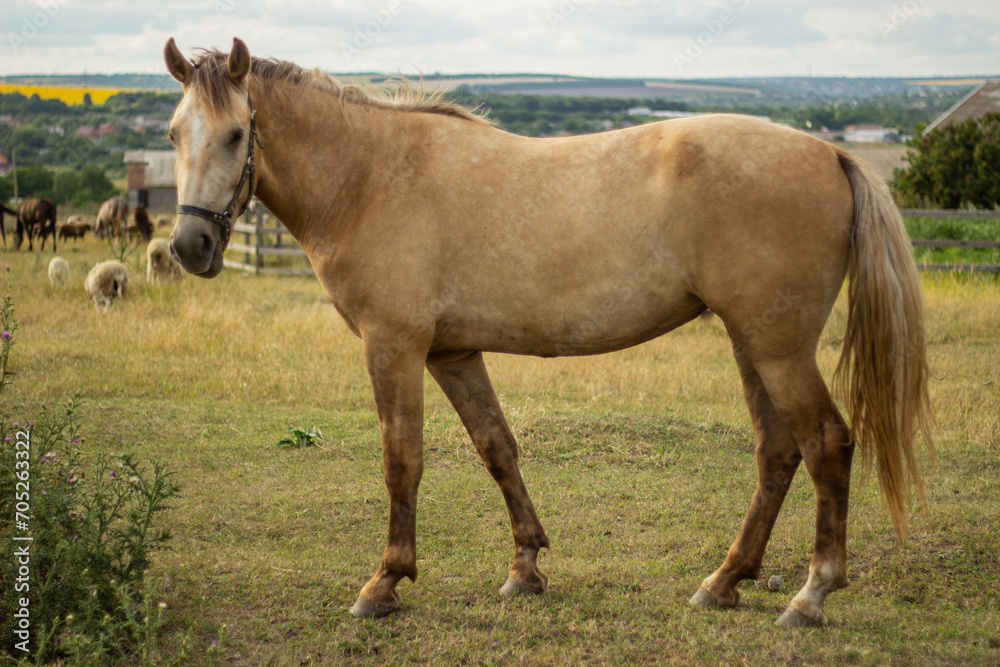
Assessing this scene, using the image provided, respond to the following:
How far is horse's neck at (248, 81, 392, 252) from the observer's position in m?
3.58

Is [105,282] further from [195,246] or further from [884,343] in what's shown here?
[884,343]

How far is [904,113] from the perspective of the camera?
7175 cm

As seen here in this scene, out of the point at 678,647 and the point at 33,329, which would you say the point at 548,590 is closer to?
the point at 678,647

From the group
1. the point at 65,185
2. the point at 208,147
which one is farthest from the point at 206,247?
the point at 65,185

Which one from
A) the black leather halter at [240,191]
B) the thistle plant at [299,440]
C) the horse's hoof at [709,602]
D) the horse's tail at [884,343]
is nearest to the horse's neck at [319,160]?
the black leather halter at [240,191]

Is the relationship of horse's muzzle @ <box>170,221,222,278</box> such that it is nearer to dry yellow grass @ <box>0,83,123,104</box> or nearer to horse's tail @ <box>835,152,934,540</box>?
horse's tail @ <box>835,152,934,540</box>

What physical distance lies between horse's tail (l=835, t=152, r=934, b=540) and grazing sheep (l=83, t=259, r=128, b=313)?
11.0 metres

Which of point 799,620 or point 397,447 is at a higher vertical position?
point 397,447

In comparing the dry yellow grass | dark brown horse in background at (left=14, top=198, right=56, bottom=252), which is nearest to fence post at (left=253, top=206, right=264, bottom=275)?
dark brown horse in background at (left=14, top=198, right=56, bottom=252)

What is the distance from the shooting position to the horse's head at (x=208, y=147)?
317cm

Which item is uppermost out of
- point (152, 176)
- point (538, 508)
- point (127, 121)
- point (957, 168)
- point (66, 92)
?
point (66, 92)

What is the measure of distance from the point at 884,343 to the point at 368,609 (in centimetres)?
263

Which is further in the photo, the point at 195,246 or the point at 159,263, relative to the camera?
the point at 159,263

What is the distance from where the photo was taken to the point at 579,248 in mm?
3314
